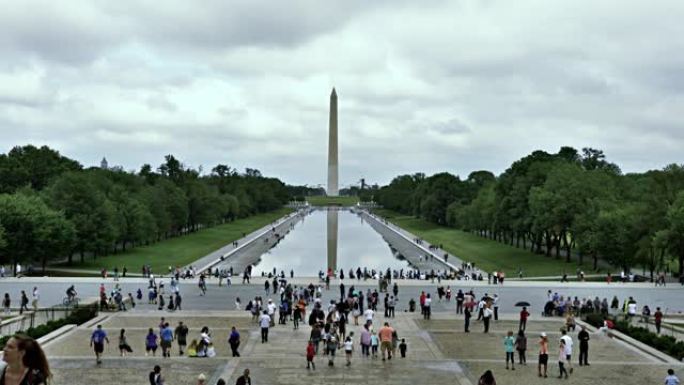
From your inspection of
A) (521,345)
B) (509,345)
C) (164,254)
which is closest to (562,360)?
(509,345)

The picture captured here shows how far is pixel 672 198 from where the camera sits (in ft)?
191

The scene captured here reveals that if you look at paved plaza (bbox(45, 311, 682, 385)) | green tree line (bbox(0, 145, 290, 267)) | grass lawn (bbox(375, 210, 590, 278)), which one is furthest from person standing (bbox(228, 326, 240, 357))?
grass lawn (bbox(375, 210, 590, 278))

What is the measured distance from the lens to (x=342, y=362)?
22.4m

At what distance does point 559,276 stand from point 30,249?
38277mm

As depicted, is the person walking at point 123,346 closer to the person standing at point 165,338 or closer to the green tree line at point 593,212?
the person standing at point 165,338

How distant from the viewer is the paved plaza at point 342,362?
20.1 metres

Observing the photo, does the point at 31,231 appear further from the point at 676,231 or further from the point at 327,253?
the point at 676,231

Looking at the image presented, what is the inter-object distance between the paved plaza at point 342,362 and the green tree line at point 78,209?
92.3 feet

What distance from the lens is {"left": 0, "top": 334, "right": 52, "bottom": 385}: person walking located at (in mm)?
4918

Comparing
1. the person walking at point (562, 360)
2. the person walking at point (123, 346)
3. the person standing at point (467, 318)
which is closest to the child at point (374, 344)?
the person walking at point (562, 360)

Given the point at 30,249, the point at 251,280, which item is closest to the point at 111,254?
the point at 30,249

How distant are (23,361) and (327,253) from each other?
73836 mm

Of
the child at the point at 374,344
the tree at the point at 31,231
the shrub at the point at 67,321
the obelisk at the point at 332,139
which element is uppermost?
the obelisk at the point at 332,139

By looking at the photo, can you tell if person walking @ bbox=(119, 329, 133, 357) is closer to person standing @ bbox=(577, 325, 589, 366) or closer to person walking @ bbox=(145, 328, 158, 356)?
person walking @ bbox=(145, 328, 158, 356)
